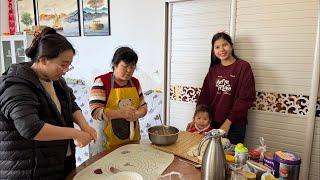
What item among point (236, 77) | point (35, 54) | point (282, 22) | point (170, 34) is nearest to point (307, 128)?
point (236, 77)

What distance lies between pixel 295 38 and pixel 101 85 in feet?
4.48

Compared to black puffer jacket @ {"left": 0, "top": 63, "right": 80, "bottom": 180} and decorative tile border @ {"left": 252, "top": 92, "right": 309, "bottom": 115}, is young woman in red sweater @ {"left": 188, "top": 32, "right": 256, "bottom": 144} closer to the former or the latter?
decorative tile border @ {"left": 252, "top": 92, "right": 309, "bottom": 115}

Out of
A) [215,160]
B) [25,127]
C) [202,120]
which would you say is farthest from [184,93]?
A: [25,127]

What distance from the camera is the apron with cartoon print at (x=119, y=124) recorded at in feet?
5.28

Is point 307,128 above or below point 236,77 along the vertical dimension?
below

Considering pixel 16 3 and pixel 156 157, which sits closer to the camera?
pixel 156 157

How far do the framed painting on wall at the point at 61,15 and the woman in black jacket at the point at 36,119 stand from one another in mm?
2082

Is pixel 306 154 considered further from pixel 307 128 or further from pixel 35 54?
pixel 35 54

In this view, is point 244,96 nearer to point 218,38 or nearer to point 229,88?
point 229,88

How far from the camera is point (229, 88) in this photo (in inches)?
75.2

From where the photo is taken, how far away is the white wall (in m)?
2.46

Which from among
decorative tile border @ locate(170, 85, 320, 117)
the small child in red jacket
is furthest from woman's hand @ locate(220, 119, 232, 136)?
decorative tile border @ locate(170, 85, 320, 117)

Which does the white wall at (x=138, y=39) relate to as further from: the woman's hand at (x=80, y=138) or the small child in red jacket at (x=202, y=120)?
the woman's hand at (x=80, y=138)

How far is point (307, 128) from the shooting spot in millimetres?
1751
